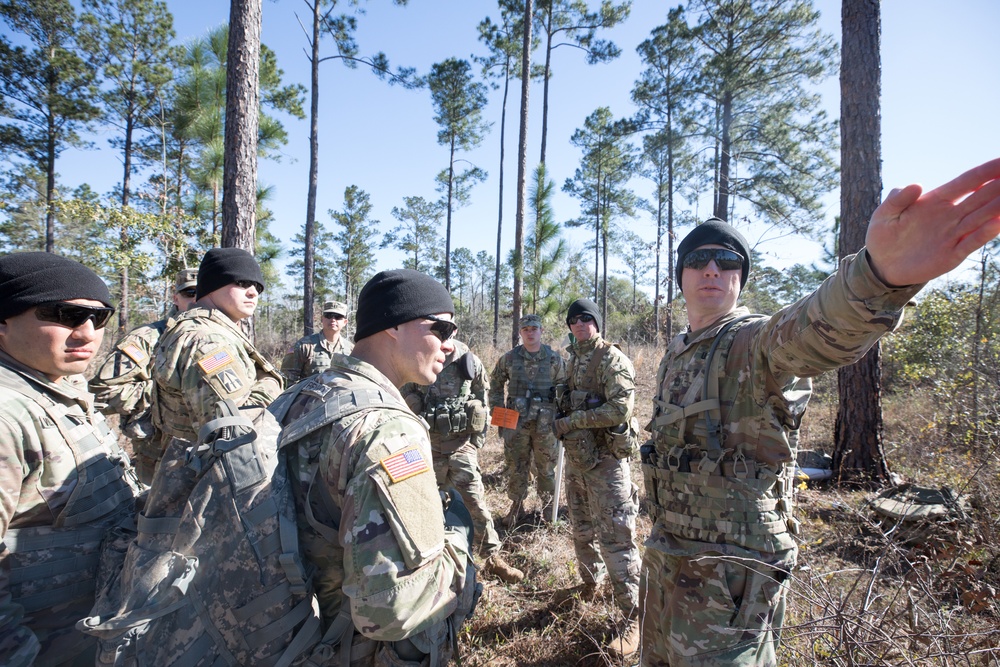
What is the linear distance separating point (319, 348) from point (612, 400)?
4.06 metres

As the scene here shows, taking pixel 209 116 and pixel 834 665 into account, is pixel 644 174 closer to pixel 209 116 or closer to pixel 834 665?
pixel 209 116

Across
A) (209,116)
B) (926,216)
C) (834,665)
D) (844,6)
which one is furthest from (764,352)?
(209,116)

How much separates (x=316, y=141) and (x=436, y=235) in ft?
65.2

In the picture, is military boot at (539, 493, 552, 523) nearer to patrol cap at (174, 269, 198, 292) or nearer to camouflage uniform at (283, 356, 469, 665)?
camouflage uniform at (283, 356, 469, 665)

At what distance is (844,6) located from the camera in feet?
20.2

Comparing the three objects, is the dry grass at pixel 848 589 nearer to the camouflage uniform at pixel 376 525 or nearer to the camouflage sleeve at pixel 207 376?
the camouflage uniform at pixel 376 525

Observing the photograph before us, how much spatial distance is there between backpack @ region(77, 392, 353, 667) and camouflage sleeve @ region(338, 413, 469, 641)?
20 cm

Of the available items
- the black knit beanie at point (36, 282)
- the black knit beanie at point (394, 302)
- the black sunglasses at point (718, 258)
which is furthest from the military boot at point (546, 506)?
the black knit beanie at point (36, 282)

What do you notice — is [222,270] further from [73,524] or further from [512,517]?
[512,517]

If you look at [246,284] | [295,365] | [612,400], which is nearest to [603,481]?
[612,400]

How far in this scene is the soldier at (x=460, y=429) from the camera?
15.0ft

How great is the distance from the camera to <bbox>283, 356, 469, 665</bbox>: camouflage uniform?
4.00 ft

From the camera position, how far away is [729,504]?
196 centimetres

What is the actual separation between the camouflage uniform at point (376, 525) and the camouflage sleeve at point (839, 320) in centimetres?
121
